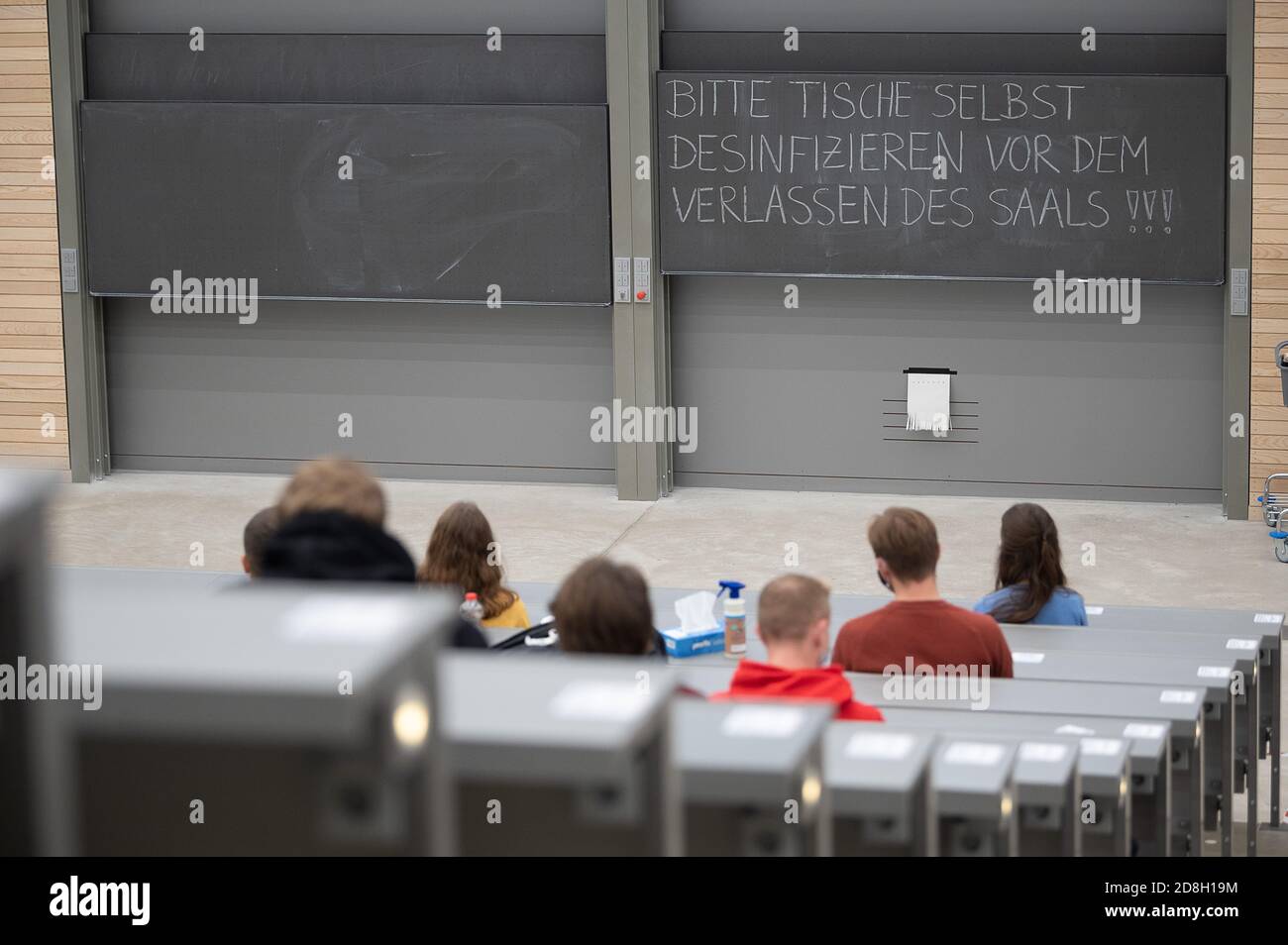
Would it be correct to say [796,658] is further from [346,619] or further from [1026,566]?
[346,619]

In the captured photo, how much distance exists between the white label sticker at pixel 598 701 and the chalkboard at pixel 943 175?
7.10 meters

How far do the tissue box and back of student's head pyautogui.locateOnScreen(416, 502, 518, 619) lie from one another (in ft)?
1.49

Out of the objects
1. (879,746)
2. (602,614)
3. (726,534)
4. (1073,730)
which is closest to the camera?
(879,746)

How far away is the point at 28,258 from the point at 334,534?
7.20m

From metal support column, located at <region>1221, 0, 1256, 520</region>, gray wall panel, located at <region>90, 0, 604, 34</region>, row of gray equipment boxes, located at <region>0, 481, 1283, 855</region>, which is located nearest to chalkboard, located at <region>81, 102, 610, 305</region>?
gray wall panel, located at <region>90, 0, 604, 34</region>

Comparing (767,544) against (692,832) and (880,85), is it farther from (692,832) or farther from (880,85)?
(692,832)

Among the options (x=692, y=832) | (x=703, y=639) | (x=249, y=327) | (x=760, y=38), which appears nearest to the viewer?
(x=692, y=832)

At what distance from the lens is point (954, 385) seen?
844cm

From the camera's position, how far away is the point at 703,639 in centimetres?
462

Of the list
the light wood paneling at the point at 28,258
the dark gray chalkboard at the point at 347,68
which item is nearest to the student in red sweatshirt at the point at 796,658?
the dark gray chalkboard at the point at 347,68

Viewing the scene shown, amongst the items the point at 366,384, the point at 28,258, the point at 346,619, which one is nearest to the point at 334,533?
the point at 346,619
